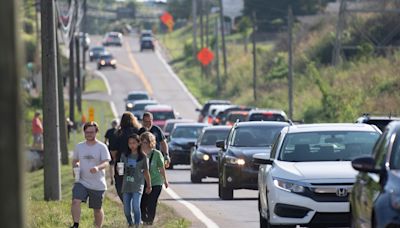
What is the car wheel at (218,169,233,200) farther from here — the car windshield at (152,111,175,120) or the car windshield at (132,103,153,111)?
the car windshield at (132,103,153,111)

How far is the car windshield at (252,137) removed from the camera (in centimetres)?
2525

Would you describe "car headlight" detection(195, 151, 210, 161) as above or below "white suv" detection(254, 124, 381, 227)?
below

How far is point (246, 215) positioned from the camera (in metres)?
20.2

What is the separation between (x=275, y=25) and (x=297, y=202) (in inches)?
4036

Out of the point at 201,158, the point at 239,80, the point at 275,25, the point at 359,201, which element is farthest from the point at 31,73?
the point at 359,201

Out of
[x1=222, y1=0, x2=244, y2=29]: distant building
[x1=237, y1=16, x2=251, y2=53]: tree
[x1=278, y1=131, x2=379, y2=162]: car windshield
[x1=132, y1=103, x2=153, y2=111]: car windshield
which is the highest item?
[x1=278, y1=131, x2=379, y2=162]: car windshield

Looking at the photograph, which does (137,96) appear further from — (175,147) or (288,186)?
(288,186)


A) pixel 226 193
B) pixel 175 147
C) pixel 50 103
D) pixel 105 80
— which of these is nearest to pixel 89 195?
pixel 226 193

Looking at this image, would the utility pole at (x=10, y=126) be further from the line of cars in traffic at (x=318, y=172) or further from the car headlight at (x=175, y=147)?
the car headlight at (x=175, y=147)

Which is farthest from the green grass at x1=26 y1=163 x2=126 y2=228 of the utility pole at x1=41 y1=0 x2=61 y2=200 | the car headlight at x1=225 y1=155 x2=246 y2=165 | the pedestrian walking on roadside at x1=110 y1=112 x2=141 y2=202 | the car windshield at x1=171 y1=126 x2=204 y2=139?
the car windshield at x1=171 y1=126 x2=204 y2=139

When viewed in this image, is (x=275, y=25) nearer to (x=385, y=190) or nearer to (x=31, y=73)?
(x=31, y=73)

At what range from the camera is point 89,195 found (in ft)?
53.1

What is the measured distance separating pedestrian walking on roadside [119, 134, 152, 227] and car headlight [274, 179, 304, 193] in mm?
2119

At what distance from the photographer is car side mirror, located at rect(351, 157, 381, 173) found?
404 inches
